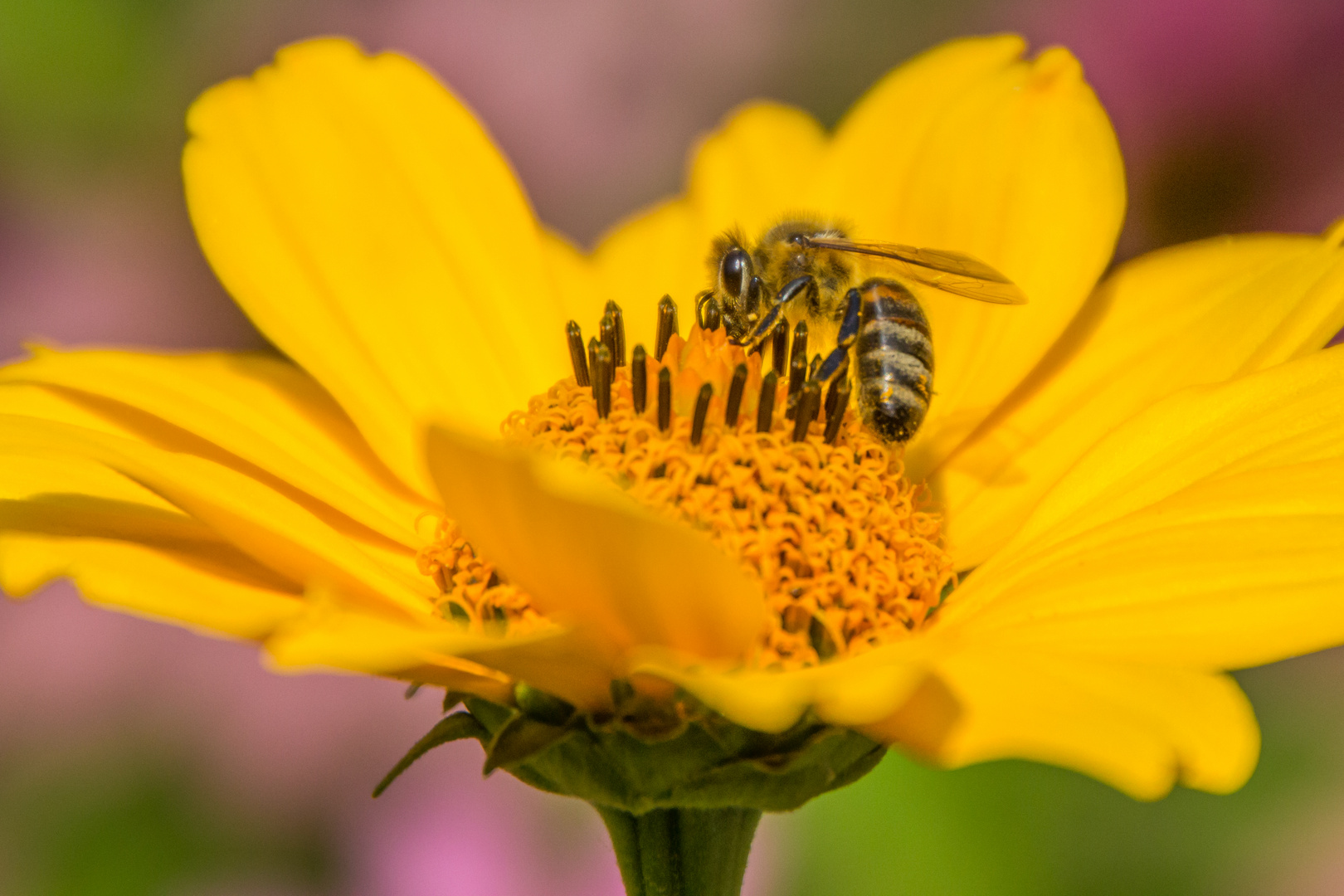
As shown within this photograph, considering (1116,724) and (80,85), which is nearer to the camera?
(1116,724)

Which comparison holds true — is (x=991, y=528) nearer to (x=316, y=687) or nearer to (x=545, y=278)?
(x=545, y=278)

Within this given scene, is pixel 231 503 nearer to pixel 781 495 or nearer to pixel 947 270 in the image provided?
pixel 781 495

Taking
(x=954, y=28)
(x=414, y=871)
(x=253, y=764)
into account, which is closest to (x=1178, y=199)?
(x=954, y=28)

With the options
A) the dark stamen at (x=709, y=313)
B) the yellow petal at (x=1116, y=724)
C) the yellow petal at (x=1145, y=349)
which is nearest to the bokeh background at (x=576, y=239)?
the yellow petal at (x=1145, y=349)

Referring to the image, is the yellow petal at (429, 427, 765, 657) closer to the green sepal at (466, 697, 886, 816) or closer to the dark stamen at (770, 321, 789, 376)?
the green sepal at (466, 697, 886, 816)

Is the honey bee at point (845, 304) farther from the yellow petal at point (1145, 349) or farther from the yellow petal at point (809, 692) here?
the yellow petal at point (809, 692)

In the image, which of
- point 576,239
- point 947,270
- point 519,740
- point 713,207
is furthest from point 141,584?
point 576,239

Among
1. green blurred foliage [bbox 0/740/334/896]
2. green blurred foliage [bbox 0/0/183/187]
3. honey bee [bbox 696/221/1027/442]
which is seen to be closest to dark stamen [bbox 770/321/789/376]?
honey bee [bbox 696/221/1027/442]
